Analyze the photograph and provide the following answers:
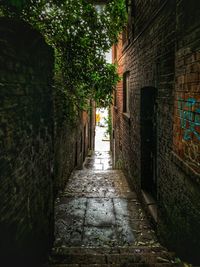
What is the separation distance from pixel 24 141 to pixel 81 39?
397cm

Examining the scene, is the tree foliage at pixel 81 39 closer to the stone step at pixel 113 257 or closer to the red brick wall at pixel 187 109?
the red brick wall at pixel 187 109

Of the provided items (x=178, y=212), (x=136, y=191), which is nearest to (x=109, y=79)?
(x=136, y=191)

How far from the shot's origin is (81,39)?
5980 millimetres

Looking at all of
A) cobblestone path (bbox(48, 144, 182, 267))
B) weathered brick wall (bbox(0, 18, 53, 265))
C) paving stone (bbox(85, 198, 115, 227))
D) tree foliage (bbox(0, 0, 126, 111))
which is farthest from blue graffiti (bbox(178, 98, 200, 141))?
tree foliage (bbox(0, 0, 126, 111))

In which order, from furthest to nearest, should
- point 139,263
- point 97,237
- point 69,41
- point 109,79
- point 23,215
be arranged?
point 109,79 → point 69,41 → point 97,237 → point 139,263 → point 23,215

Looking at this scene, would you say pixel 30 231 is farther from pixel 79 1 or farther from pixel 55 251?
pixel 79 1

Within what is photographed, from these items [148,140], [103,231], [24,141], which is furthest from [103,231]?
[24,141]

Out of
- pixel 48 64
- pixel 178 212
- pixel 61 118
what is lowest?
pixel 178 212

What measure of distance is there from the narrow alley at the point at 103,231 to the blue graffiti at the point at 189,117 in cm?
179

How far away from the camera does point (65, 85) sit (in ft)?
22.1

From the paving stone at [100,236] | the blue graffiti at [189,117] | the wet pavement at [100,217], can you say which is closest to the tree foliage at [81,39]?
the wet pavement at [100,217]

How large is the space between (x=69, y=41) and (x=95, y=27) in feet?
3.07

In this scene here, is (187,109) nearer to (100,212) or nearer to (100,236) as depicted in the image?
(100,236)

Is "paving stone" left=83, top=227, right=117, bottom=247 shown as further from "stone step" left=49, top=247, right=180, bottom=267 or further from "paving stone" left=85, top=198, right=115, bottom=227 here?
"stone step" left=49, top=247, right=180, bottom=267
